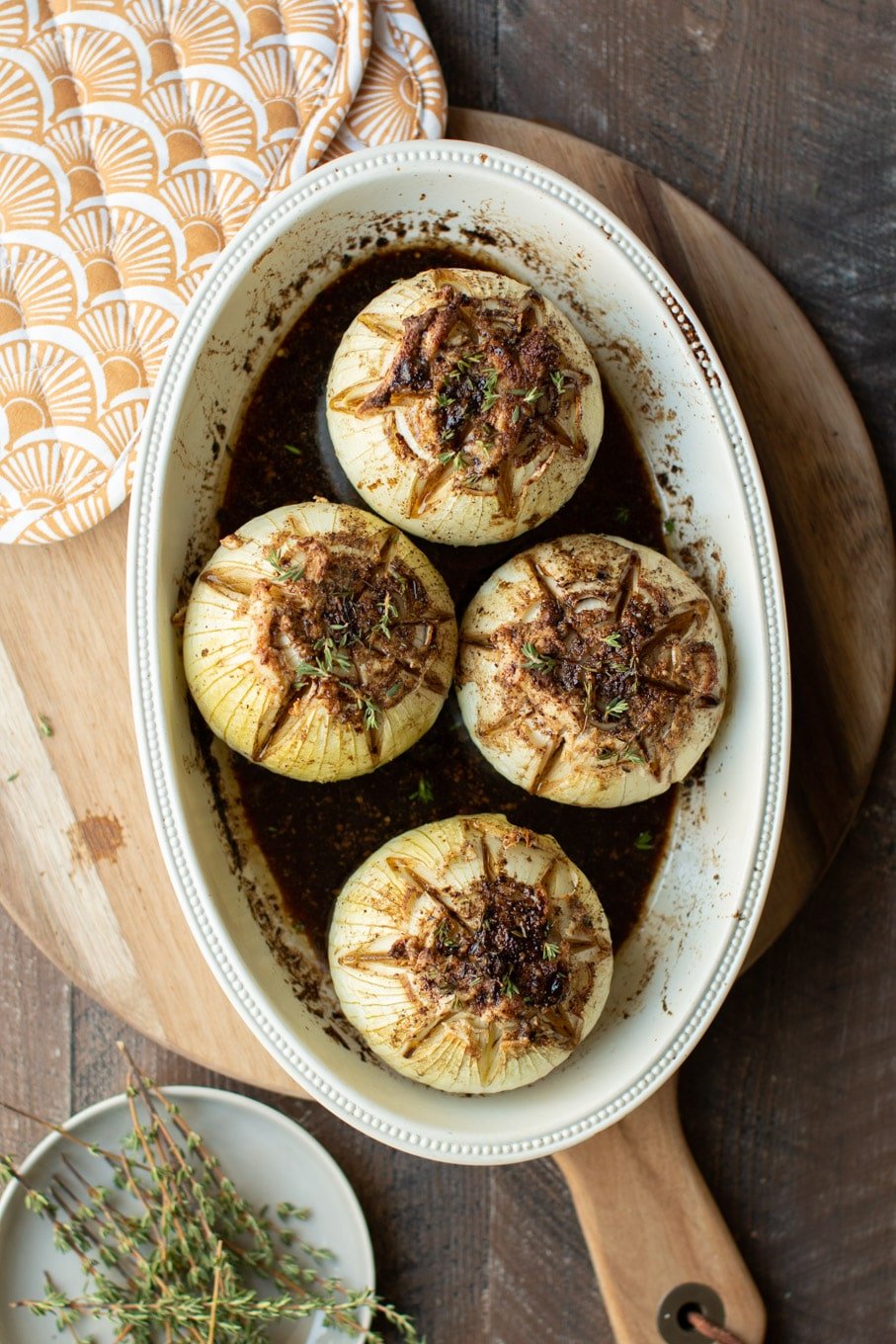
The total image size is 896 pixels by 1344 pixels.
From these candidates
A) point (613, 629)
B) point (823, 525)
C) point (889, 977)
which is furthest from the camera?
point (889, 977)

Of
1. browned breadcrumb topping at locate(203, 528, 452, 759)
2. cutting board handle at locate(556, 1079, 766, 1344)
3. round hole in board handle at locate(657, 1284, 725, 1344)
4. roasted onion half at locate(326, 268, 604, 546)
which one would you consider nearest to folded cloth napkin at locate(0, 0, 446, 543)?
roasted onion half at locate(326, 268, 604, 546)

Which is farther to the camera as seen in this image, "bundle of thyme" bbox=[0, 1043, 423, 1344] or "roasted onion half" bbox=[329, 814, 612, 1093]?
"bundle of thyme" bbox=[0, 1043, 423, 1344]

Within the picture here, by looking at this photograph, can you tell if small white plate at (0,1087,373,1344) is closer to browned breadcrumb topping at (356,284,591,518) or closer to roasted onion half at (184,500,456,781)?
roasted onion half at (184,500,456,781)

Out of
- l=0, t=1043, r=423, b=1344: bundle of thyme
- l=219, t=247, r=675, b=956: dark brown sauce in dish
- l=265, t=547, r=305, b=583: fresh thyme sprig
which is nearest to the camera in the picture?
l=265, t=547, r=305, b=583: fresh thyme sprig

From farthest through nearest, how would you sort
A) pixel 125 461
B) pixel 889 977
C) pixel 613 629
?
1. pixel 889 977
2. pixel 125 461
3. pixel 613 629

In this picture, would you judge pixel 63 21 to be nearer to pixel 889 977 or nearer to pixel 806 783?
pixel 806 783

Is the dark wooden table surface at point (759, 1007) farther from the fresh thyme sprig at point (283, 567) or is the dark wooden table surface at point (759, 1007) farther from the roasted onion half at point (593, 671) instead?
the fresh thyme sprig at point (283, 567)

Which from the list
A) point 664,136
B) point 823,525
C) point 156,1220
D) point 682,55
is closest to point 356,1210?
point 156,1220
